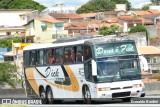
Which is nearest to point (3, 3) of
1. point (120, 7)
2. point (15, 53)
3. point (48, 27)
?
point (120, 7)

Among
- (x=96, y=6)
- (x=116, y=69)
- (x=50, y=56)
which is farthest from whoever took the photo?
(x=96, y=6)

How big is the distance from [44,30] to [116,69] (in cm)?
8459

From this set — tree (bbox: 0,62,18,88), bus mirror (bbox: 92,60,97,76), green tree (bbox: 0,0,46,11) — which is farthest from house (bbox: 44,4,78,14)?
bus mirror (bbox: 92,60,97,76)

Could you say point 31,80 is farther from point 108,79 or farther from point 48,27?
→ point 48,27

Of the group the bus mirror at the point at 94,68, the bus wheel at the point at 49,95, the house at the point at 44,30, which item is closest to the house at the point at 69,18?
the house at the point at 44,30

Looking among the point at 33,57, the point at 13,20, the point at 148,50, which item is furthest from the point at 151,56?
the point at 13,20

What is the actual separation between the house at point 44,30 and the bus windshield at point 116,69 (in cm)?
8078

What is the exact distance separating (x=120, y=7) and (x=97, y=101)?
468 feet

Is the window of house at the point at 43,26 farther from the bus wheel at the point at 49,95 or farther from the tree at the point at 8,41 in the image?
the bus wheel at the point at 49,95

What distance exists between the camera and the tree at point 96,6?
171 metres

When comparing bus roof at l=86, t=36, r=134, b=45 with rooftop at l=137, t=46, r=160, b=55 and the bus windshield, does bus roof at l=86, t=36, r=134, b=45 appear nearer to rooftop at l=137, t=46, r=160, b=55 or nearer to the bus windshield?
the bus windshield

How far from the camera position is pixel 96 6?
177 meters

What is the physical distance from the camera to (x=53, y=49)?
94.2 feet

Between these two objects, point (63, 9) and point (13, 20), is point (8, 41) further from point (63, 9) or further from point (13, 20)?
point (63, 9)
